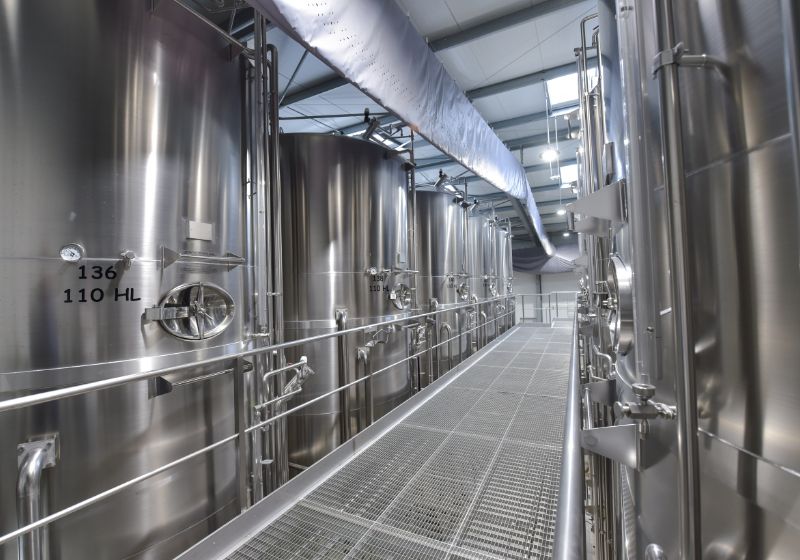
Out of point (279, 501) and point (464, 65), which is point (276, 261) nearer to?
point (279, 501)

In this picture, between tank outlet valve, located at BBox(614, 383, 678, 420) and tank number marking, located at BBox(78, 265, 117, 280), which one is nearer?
tank outlet valve, located at BBox(614, 383, 678, 420)

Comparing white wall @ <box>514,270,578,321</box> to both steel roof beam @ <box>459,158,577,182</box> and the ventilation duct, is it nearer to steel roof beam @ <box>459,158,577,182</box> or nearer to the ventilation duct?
steel roof beam @ <box>459,158,577,182</box>

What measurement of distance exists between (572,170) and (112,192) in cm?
820

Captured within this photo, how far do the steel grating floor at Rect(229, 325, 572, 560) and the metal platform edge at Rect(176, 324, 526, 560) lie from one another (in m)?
0.03

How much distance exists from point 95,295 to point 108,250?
0.19 meters

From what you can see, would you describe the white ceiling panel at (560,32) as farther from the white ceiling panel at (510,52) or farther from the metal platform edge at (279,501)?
the metal platform edge at (279,501)

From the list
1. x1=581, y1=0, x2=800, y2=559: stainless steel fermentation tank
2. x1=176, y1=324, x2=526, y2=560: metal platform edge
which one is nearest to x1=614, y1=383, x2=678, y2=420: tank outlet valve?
x1=581, y1=0, x2=800, y2=559: stainless steel fermentation tank

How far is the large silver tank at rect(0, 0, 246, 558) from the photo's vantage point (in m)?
1.29

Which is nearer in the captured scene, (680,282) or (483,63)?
(680,282)

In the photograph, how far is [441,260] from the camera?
5.20m

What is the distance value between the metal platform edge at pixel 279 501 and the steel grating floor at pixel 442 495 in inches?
1.3

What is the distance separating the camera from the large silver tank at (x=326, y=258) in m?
3.03

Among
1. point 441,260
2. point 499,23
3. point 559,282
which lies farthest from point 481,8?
point 559,282

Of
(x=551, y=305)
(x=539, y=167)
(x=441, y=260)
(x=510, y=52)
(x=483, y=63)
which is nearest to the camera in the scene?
(x=510, y=52)
